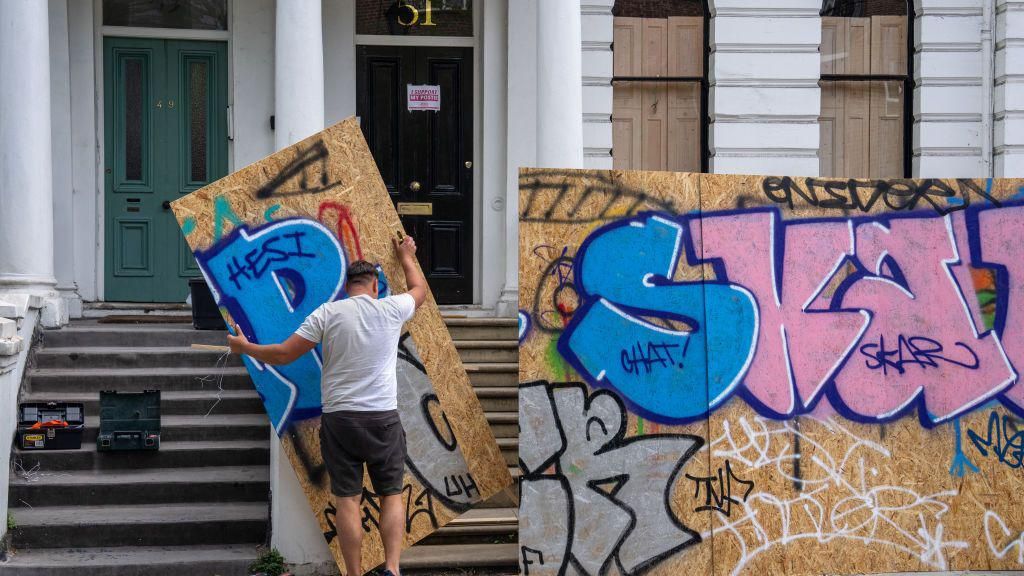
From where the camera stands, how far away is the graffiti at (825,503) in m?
6.09

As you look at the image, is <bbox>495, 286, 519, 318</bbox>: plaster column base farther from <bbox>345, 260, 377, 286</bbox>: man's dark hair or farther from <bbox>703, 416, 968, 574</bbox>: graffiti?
<bbox>345, 260, 377, 286</bbox>: man's dark hair

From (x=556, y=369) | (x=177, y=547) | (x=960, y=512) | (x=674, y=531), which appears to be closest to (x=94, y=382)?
(x=177, y=547)

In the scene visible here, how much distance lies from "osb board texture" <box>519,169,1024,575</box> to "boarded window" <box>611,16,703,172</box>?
4602 mm

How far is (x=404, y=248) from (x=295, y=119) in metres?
1.78

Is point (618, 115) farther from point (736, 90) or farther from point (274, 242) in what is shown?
point (274, 242)

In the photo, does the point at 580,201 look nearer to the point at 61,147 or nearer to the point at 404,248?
the point at 404,248

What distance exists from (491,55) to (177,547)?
18.6 ft

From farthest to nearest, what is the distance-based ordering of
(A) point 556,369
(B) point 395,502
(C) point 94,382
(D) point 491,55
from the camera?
(D) point 491,55
(C) point 94,382
(A) point 556,369
(B) point 395,502

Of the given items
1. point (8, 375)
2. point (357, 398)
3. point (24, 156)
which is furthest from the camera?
point (24, 156)

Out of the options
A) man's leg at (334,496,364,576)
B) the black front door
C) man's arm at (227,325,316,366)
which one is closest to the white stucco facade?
the black front door

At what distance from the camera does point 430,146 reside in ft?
34.2

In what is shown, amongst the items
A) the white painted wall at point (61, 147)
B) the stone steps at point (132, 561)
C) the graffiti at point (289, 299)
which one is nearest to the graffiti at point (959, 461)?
the graffiti at point (289, 299)

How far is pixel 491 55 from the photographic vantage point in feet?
33.7

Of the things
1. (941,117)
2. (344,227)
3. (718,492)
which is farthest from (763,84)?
Result: (344,227)
